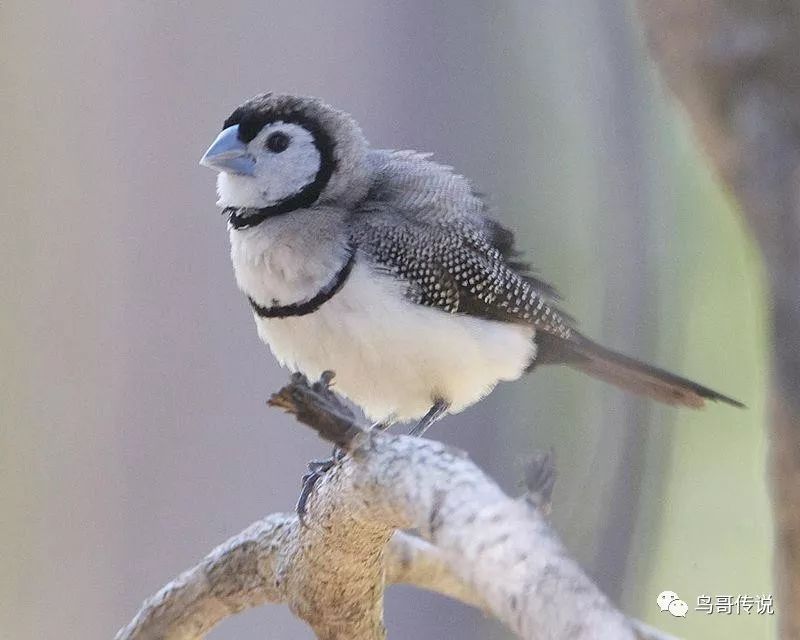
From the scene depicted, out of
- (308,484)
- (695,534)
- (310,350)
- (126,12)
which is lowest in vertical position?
(695,534)

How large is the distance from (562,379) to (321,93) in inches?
20.1

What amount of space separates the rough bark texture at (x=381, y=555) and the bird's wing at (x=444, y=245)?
246 millimetres

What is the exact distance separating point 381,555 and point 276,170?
0.44 m

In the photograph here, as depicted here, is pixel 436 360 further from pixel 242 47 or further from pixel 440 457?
pixel 242 47

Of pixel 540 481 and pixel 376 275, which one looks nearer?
pixel 540 481

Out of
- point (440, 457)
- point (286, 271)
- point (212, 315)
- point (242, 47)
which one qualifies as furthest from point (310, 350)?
point (242, 47)

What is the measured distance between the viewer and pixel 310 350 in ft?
3.78

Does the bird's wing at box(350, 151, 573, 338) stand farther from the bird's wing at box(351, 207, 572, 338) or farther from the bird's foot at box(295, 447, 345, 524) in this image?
the bird's foot at box(295, 447, 345, 524)

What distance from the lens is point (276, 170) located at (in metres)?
1.19

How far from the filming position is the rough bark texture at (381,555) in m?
0.70

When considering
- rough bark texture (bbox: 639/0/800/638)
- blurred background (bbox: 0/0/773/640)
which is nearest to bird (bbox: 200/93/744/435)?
blurred background (bbox: 0/0/773/640)

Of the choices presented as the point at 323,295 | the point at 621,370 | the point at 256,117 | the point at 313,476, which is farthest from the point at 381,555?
the point at 256,117

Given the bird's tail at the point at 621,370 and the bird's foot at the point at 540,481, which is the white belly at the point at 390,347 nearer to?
the bird's tail at the point at 621,370

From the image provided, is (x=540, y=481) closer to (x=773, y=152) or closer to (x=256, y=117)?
(x=773, y=152)
